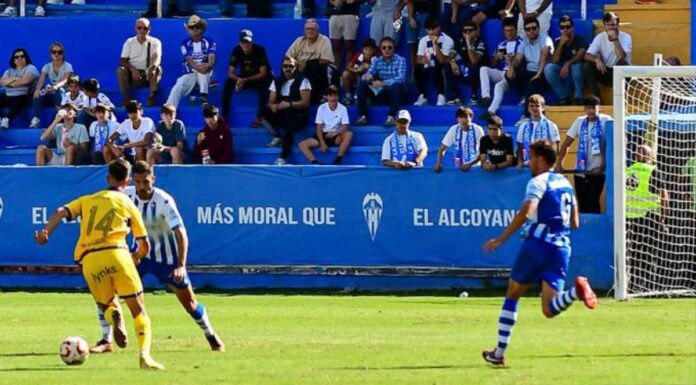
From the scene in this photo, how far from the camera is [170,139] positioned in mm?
25609

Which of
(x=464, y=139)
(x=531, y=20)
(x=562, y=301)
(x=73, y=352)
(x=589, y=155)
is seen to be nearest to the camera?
(x=562, y=301)

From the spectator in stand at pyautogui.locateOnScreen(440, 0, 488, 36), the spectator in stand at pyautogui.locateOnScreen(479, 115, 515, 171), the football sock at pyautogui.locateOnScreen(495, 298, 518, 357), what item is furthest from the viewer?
the spectator in stand at pyautogui.locateOnScreen(440, 0, 488, 36)

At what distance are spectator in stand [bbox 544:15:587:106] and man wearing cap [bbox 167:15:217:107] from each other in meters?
6.21

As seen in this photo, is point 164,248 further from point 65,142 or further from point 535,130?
point 65,142

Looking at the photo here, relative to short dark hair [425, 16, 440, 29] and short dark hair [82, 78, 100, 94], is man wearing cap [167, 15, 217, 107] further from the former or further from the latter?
short dark hair [425, 16, 440, 29]

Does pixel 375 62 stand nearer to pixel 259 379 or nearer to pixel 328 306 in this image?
pixel 328 306

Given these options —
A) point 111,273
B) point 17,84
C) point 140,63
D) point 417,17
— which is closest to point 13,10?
point 17,84

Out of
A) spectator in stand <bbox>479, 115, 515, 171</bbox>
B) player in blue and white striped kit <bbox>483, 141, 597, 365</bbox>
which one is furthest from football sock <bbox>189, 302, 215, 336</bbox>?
spectator in stand <bbox>479, 115, 515, 171</bbox>

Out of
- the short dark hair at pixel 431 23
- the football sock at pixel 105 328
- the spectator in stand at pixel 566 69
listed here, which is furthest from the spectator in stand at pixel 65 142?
the football sock at pixel 105 328

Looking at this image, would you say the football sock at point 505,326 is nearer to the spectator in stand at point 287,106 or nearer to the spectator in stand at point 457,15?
the spectator in stand at point 287,106

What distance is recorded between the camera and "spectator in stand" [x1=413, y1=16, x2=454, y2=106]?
26.5 meters

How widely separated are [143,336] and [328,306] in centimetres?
678

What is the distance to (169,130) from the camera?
2561 centimetres

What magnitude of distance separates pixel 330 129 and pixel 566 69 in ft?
12.8
